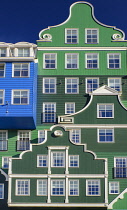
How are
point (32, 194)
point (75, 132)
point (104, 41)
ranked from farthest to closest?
point (104, 41) < point (75, 132) < point (32, 194)

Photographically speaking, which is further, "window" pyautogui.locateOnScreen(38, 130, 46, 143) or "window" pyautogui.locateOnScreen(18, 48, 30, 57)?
"window" pyautogui.locateOnScreen(18, 48, 30, 57)

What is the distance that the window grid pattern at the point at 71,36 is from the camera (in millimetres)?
56219

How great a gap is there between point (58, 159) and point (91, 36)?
1636cm

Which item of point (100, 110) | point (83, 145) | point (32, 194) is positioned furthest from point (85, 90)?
point (32, 194)

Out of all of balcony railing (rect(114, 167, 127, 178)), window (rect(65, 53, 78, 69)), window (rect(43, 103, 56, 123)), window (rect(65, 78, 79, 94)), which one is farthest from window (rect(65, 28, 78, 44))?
balcony railing (rect(114, 167, 127, 178))

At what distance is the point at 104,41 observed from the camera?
5616 centimetres

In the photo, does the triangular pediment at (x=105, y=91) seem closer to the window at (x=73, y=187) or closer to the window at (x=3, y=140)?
the window at (x=73, y=187)

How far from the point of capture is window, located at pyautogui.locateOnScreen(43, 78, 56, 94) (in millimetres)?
54938

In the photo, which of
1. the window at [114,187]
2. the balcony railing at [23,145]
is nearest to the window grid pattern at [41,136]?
the balcony railing at [23,145]

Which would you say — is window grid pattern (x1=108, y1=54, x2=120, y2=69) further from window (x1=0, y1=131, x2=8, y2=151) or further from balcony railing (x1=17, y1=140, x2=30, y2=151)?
window (x1=0, y1=131, x2=8, y2=151)

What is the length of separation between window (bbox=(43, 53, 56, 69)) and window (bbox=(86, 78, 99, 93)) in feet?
14.8

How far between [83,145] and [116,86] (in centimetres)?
977

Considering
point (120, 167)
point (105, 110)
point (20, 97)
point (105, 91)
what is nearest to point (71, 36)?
point (105, 91)

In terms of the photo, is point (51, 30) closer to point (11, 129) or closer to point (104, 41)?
point (104, 41)
